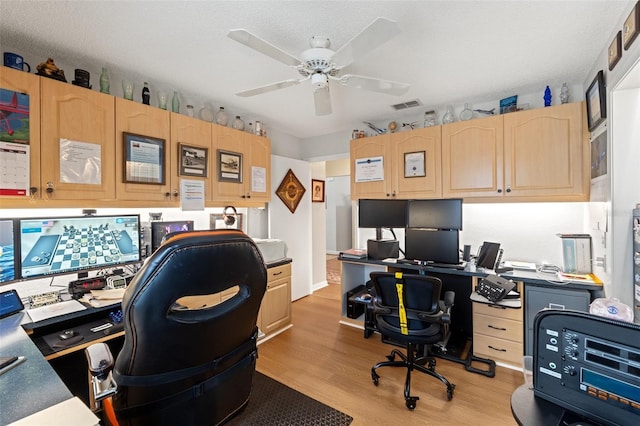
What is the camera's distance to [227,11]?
5.37 feet

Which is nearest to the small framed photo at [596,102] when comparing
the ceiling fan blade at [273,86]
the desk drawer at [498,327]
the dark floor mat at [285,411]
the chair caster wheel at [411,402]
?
the desk drawer at [498,327]

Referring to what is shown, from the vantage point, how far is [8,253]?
66.9 inches

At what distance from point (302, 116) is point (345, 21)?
6.05ft

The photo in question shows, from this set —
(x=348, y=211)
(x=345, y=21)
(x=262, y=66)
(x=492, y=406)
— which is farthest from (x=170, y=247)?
(x=348, y=211)

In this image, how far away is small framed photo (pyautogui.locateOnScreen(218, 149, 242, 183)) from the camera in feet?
9.48

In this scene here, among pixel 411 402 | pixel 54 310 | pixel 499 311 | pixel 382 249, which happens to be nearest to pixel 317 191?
→ pixel 382 249

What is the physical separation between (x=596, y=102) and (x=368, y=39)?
1864 mm

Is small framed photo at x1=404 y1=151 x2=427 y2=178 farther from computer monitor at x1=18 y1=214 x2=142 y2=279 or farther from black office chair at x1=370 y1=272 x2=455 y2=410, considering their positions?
computer monitor at x1=18 y1=214 x2=142 y2=279

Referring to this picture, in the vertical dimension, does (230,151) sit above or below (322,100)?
below

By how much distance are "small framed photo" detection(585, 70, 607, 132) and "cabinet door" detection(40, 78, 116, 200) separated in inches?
138

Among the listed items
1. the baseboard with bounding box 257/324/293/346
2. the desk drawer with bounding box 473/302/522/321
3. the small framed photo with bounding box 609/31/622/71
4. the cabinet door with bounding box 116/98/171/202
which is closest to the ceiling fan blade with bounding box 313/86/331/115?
the cabinet door with bounding box 116/98/171/202

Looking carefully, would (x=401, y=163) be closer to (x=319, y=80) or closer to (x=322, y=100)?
(x=322, y=100)

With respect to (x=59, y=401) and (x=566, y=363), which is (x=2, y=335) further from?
(x=566, y=363)

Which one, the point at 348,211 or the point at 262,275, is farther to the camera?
the point at 348,211
